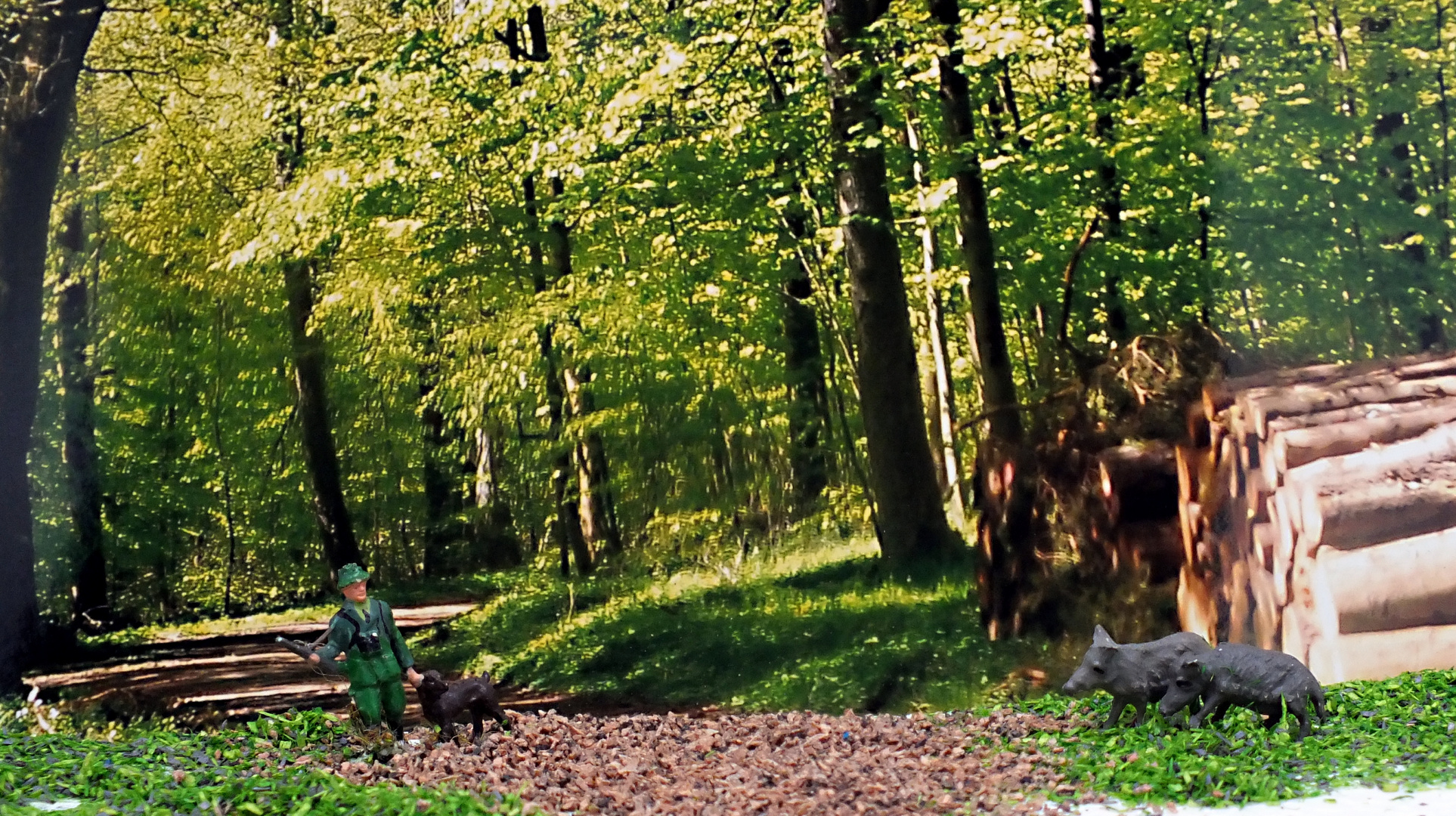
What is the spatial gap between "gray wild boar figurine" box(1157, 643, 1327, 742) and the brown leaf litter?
0.66 m

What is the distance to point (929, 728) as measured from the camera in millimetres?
6984

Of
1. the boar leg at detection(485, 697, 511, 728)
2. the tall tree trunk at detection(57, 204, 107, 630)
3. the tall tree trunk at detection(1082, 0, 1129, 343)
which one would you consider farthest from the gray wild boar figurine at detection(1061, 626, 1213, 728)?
the tall tree trunk at detection(57, 204, 107, 630)

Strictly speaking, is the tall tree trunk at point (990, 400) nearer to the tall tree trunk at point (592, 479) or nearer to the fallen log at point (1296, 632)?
the fallen log at point (1296, 632)

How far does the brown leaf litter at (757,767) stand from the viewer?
5586 mm

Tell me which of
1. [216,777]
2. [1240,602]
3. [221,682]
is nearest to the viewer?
[216,777]

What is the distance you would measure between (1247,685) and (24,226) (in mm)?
7608

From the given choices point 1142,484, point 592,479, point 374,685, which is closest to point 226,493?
point 592,479

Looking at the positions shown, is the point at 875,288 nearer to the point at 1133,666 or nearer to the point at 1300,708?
the point at 1133,666

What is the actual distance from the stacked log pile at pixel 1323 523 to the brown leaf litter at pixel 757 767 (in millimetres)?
1674

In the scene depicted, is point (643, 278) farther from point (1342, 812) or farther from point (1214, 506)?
point (1342, 812)

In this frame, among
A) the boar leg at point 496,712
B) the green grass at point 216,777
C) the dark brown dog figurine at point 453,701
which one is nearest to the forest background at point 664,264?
the green grass at point 216,777

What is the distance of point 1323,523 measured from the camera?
23.7ft

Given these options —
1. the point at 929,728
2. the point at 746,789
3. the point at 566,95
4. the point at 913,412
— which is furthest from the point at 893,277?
the point at 746,789

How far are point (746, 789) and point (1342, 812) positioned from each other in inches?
94.0
